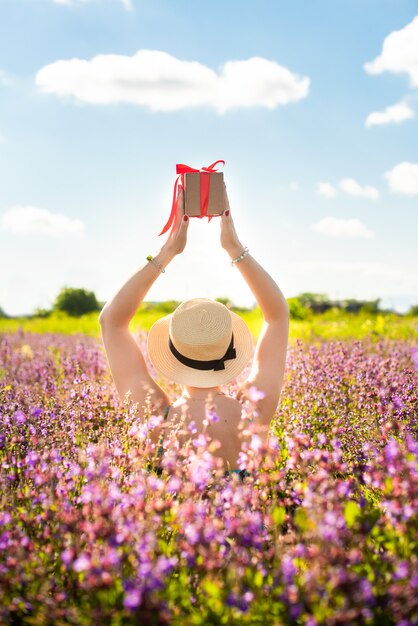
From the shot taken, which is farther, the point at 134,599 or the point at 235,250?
the point at 235,250

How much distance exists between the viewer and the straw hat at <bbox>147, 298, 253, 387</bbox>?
2.95 m

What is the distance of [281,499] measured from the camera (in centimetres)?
259

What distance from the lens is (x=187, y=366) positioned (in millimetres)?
3043

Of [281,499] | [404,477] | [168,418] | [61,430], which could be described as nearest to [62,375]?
[61,430]

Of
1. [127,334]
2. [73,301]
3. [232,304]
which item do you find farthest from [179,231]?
[73,301]

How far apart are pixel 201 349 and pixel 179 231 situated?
28.0 inches

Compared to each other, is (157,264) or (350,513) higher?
(157,264)

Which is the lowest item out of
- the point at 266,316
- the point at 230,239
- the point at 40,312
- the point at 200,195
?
the point at 40,312

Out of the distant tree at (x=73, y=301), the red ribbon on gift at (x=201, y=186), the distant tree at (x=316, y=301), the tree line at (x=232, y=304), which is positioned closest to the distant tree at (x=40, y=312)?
the tree line at (x=232, y=304)

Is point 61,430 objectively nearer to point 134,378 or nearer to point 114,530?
point 134,378

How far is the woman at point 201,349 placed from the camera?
294 centimetres

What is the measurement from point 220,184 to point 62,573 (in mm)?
2210

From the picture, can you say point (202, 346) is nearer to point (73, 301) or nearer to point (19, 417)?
point (19, 417)

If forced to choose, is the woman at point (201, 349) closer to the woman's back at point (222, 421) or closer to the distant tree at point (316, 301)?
the woman's back at point (222, 421)
